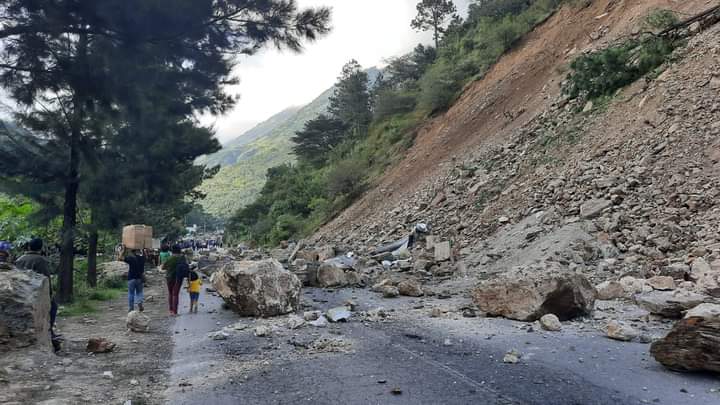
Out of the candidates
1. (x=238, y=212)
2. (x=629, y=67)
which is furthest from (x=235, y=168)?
(x=629, y=67)

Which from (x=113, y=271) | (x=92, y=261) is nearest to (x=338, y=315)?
(x=92, y=261)

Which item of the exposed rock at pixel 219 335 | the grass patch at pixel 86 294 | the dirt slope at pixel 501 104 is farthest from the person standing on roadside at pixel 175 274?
the dirt slope at pixel 501 104

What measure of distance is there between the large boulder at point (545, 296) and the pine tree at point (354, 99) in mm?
38122

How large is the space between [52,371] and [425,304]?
Result: 585 cm

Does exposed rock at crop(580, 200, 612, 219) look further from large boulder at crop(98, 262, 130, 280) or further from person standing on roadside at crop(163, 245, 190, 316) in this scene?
large boulder at crop(98, 262, 130, 280)

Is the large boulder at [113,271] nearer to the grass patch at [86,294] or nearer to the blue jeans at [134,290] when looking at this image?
the grass patch at [86,294]

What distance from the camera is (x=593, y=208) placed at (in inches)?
465

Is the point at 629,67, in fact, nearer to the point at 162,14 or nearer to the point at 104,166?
the point at 162,14

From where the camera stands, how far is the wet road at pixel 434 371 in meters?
4.56

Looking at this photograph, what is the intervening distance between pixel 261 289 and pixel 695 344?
6.38 metres

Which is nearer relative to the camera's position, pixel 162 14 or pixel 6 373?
pixel 6 373

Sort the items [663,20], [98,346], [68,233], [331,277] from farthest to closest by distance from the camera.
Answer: [663,20] → [331,277] → [68,233] → [98,346]

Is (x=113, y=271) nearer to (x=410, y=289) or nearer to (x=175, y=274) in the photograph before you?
(x=175, y=274)

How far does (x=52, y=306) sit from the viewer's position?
725cm
